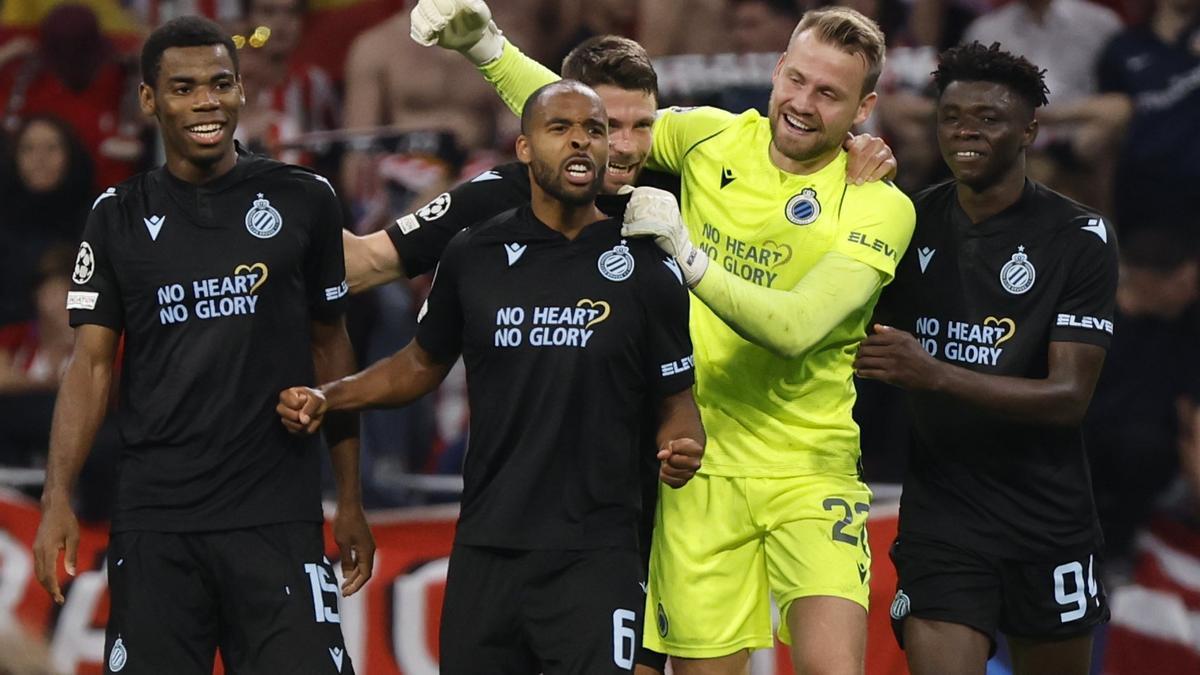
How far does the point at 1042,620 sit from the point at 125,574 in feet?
9.10

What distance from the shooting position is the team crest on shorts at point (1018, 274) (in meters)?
5.79

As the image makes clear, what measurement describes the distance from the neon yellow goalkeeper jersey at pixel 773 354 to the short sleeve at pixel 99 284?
1695 millimetres

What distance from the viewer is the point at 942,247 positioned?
5.88 metres

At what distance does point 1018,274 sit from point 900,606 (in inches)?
43.2

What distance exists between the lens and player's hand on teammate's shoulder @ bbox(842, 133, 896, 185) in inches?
219

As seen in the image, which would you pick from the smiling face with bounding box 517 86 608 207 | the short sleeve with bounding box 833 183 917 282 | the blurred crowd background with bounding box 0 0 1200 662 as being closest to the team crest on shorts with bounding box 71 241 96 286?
the smiling face with bounding box 517 86 608 207

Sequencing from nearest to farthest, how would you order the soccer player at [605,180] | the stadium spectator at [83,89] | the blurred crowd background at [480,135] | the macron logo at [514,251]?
1. the macron logo at [514,251]
2. the soccer player at [605,180]
3. the blurred crowd background at [480,135]
4. the stadium spectator at [83,89]

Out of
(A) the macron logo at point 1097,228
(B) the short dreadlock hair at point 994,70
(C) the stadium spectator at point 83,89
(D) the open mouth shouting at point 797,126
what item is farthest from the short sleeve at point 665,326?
(C) the stadium spectator at point 83,89

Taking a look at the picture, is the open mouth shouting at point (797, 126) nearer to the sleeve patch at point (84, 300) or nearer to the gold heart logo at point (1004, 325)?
the gold heart logo at point (1004, 325)

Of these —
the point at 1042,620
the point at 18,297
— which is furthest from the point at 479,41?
the point at 18,297

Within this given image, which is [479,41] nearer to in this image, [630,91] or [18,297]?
[630,91]

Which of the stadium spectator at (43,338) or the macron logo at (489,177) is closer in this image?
the macron logo at (489,177)

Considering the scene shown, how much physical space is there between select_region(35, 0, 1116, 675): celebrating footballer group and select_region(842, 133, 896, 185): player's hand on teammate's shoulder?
2 centimetres

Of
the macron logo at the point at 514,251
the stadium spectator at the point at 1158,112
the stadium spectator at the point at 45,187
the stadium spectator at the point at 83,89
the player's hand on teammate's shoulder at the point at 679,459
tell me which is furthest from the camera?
the stadium spectator at the point at 83,89
